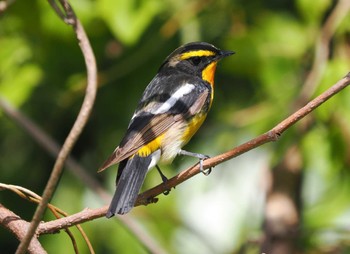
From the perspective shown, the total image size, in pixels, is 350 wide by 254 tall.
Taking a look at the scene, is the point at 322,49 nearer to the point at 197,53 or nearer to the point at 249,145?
the point at 197,53

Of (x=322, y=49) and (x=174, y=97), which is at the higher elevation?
(x=322, y=49)

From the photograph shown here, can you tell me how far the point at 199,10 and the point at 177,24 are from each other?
0.48 ft

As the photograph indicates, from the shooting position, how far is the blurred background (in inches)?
144

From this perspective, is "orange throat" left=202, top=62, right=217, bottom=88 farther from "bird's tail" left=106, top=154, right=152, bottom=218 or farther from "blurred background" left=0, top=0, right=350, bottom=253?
"bird's tail" left=106, top=154, right=152, bottom=218

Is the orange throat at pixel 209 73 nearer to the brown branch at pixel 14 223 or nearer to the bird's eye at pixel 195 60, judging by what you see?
the bird's eye at pixel 195 60

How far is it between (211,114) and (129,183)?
1.51 meters

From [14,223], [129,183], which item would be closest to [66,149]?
[14,223]

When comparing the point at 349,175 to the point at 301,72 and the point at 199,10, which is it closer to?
the point at 301,72

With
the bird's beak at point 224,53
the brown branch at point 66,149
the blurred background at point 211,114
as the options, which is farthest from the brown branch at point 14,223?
the bird's beak at point 224,53

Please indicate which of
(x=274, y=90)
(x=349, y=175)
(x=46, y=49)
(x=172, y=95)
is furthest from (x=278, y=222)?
(x=46, y=49)

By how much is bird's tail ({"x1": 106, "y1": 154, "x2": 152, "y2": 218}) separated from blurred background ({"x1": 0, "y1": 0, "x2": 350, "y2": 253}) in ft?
1.74

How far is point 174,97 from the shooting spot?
11.2ft

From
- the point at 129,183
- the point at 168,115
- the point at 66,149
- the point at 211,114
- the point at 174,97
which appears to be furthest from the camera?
the point at 211,114

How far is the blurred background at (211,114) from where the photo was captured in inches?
144
